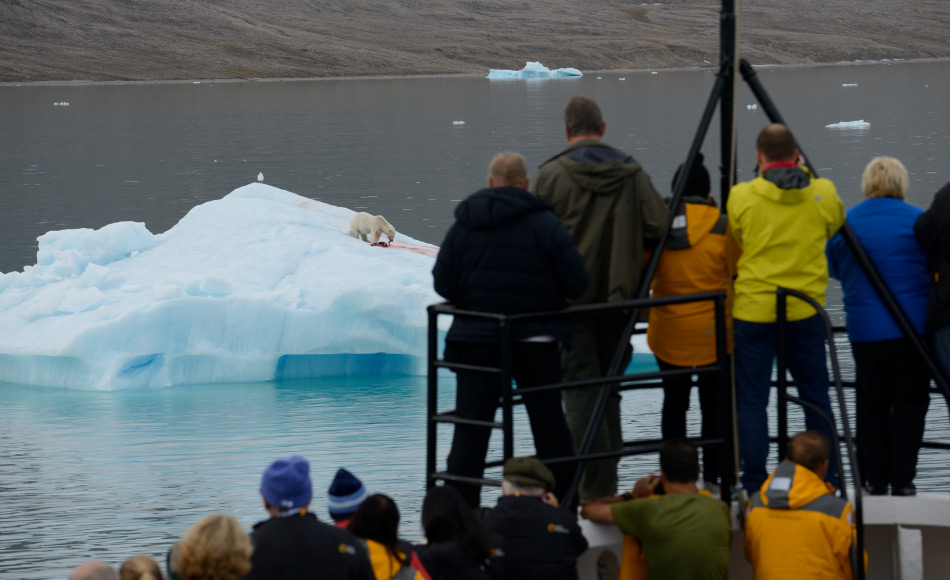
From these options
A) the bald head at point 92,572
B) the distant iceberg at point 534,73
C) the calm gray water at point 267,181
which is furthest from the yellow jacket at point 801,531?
the distant iceberg at point 534,73

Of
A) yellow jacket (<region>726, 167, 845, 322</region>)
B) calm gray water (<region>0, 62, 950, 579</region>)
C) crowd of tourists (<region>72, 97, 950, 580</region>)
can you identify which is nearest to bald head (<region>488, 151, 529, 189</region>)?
crowd of tourists (<region>72, 97, 950, 580</region>)

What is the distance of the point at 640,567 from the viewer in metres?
4.02

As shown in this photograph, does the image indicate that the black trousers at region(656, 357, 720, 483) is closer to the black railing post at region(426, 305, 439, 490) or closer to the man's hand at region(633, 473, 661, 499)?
the man's hand at region(633, 473, 661, 499)

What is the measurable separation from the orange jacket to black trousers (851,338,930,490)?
58 cm

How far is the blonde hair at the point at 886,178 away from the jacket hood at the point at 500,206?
131cm

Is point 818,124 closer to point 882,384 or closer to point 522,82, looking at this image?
point 882,384

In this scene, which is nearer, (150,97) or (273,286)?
(273,286)

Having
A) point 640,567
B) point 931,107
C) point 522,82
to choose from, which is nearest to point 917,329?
point 640,567

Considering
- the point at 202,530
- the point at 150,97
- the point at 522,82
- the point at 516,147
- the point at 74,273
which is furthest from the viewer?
the point at 522,82

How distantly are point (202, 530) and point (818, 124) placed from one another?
127ft

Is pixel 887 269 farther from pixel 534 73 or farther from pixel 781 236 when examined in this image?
pixel 534 73

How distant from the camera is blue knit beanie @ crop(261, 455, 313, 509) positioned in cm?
324

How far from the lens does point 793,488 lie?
3.83 meters

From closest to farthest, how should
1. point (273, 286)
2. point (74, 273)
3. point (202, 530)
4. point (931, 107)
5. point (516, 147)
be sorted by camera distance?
point (202, 530)
point (273, 286)
point (74, 273)
point (516, 147)
point (931, 107)
